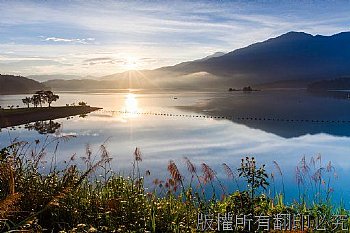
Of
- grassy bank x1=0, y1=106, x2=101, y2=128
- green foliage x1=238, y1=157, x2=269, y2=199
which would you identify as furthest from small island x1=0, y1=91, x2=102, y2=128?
green foliage x1=238, y1=157, x2=269, y2=199

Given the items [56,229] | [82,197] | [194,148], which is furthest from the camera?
[194,148]

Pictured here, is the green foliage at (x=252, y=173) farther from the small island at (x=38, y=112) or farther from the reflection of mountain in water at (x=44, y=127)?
the small island at (x=38, y=112)

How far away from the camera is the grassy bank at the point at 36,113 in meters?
70.1

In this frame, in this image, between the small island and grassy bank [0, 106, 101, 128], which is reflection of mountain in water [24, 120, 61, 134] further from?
grassy bank [0, 106, 101, 128]

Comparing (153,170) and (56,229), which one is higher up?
(56,229)

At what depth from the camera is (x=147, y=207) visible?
6.88 meters

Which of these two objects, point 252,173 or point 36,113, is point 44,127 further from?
point 252,173

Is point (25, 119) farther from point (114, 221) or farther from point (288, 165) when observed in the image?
point (114, 221)

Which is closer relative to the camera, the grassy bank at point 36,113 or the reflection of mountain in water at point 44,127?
the reflection of mountain in water at point 44,127

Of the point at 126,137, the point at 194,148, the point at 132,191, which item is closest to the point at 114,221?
the point at 132,191

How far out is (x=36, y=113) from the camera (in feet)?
263

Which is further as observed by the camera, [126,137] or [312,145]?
[126,137]

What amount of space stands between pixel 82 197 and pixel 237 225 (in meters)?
2.86

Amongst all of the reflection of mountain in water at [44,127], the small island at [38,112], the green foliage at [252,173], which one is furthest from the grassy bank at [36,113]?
the green foliage at [252,173]
